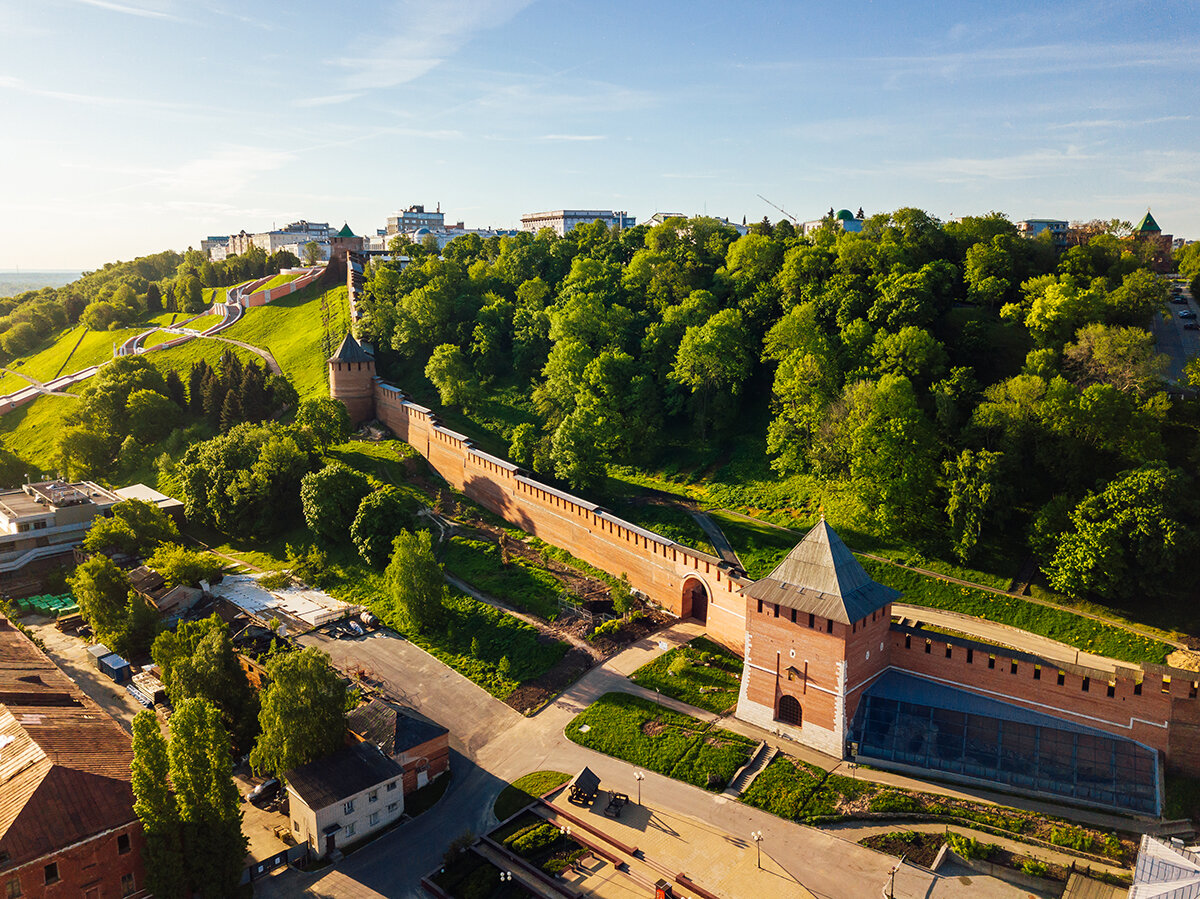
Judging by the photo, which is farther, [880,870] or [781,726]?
[781,726]

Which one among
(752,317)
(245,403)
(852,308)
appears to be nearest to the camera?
(852,308)

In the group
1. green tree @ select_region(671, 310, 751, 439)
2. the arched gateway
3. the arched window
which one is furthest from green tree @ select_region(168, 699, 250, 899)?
green tree @ select_region(671, 310, 751, 439)

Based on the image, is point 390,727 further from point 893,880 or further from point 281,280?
point 281,280

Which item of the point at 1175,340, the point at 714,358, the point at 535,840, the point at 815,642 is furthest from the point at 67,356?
the point at 1175,340

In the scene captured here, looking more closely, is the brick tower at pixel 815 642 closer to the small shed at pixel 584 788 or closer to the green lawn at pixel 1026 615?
the green lawn at pixel 1026 615

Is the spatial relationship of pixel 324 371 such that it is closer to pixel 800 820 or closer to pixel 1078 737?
A: pixel 800 820

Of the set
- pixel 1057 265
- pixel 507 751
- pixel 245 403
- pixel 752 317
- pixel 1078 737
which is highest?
pixel 1057 265

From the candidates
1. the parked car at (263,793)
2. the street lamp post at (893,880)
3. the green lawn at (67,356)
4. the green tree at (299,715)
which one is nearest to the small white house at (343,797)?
the green tree at (299,715)

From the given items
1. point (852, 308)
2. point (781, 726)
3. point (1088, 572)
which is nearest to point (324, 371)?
point (852, 308)
